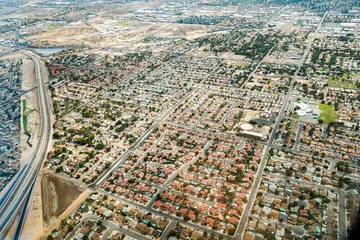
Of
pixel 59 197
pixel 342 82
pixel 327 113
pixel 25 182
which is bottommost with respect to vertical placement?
pixel 59 197

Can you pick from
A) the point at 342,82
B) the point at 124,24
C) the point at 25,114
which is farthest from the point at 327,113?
the point at 124,24

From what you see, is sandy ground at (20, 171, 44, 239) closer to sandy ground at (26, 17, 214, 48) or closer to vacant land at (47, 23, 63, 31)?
sandy ground at (26, 17, 214, 48)

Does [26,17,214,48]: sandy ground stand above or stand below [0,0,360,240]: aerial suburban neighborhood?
above

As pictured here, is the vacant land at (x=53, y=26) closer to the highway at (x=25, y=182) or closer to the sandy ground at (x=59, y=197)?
the highway at (x=25, y=182)

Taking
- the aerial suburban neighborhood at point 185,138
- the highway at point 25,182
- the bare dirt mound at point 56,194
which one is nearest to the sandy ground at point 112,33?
the aerial suburban neighborhood at point 185,138

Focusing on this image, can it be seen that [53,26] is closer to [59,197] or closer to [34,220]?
[59,197]

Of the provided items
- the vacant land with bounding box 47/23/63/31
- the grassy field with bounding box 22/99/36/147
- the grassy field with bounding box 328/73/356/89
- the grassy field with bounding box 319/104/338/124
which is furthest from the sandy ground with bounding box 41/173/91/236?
the vacant land with bounding box 47/23/63/31
